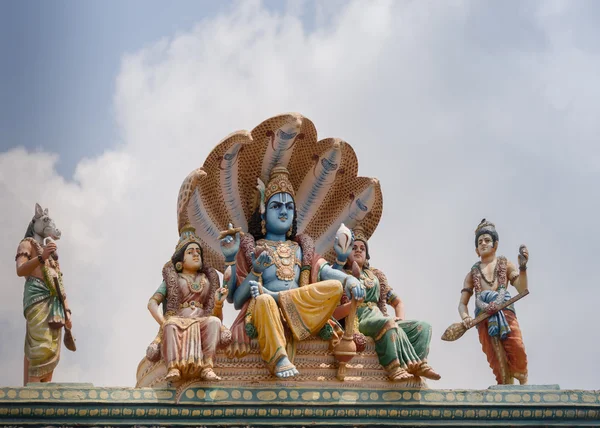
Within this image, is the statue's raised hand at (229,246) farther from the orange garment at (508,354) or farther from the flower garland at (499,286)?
the orange garment at (508,354)

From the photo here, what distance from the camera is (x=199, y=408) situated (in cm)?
1780

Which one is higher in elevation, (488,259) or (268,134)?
(268,134)

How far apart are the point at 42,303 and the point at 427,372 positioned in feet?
14.9

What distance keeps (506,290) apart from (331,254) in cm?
232

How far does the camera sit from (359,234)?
65.5 feet

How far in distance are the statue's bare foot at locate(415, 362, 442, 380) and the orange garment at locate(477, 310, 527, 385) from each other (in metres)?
0.94

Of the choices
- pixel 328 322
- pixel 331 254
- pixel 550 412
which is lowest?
pixel 550 412

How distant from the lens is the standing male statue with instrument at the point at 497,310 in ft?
61.7

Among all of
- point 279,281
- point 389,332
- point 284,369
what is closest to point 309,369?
point 284,369

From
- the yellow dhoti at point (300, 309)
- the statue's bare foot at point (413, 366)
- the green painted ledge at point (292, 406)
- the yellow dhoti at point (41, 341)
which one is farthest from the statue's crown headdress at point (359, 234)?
the yellow dhoti at point (41, 341)

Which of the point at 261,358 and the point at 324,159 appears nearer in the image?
the point at 261,358

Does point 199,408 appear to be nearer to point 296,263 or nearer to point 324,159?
point 296,263

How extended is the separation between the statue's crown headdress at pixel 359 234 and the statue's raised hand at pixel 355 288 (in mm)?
1353

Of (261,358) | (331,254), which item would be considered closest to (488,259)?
(331,254)
